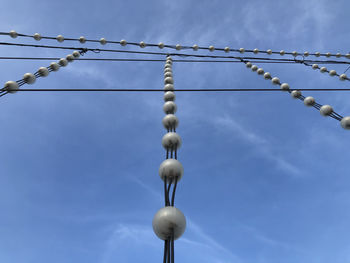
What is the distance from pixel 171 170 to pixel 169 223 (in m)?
0.35

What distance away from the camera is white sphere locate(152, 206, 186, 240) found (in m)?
1.23

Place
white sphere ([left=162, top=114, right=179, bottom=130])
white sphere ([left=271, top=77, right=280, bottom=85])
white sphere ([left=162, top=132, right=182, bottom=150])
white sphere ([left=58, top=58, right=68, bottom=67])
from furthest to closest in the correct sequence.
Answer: white sphere ([left=58, top=58, right=68, bottom=67]) < white sphere ([left=271, top=77, right=280, bottom=85]) < white sphere ([left=162, top=114, right=179, bottom=130]) < white sphere ([left=162, top=132, right=182, bottom=150])

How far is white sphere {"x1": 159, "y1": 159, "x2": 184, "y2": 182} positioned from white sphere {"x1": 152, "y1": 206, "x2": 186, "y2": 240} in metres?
0.25

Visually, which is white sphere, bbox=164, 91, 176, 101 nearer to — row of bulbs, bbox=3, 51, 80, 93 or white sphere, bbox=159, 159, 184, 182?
white sphere, bbox=159, 159, 184, 182

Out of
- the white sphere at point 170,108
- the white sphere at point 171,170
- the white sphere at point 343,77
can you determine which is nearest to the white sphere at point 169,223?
the white sphere at point 171,170

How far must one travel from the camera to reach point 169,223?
1.23 m

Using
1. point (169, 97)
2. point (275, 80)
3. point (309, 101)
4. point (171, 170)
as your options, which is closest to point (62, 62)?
point (169, 97)

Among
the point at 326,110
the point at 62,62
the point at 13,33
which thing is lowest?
the point at 326,110

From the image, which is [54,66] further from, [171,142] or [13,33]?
[171,142]

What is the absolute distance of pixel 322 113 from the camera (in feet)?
9.40

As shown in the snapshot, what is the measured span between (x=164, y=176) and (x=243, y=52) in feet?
14.9

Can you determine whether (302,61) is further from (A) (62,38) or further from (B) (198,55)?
(A) (62,38)

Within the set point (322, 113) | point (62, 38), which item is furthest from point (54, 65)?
point (322, 113)

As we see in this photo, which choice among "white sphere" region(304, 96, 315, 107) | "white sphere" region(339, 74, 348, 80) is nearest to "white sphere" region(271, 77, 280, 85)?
"white sphere" region(304, 96, 315, 107)
